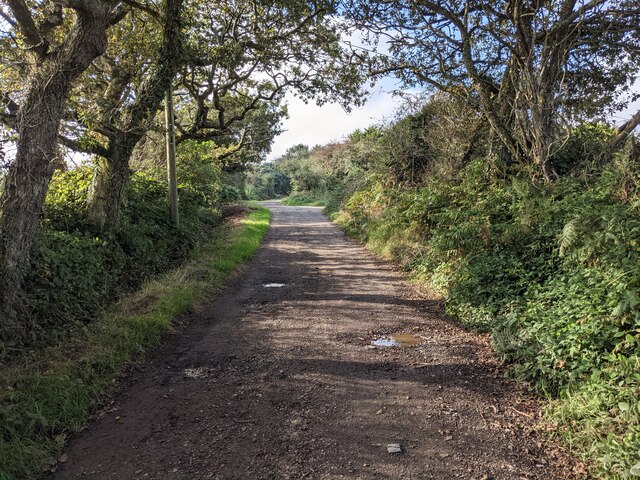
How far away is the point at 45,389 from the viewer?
13.8ft

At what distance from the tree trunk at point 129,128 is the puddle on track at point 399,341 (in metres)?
6.25

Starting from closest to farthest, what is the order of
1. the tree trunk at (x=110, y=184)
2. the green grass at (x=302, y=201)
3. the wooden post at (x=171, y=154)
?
1. the tree trunk at (x=110, y=184)
2. the wooden post at (x=171, y=154)
3. the green grass at (x=302, y=201)

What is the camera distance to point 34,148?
5.85 metres

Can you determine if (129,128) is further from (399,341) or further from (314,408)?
(314,408)

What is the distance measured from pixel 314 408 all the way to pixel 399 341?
2135mm

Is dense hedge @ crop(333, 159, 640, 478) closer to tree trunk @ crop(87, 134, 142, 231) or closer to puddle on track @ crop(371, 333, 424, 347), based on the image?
puddle on track @ crop(371, 333, 424, 347)

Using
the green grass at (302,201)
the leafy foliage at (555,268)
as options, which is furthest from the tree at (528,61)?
the green grass at (302,201)

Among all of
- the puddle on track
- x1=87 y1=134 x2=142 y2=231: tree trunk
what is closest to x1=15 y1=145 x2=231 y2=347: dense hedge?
x1=87 y1=134 x2=142 y2=231: tree trunk

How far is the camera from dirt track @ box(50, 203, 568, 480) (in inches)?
129

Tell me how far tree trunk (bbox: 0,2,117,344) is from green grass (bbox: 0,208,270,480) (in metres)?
0.86

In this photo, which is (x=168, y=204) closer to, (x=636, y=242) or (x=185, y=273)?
(x=185, y=273)

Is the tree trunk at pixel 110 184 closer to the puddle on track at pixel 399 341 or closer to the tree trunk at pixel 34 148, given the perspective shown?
the tree trunk at pixel 34 148

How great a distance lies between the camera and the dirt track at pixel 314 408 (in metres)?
3.29

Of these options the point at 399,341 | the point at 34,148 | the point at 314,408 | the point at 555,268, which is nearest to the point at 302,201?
the point at 34,148
